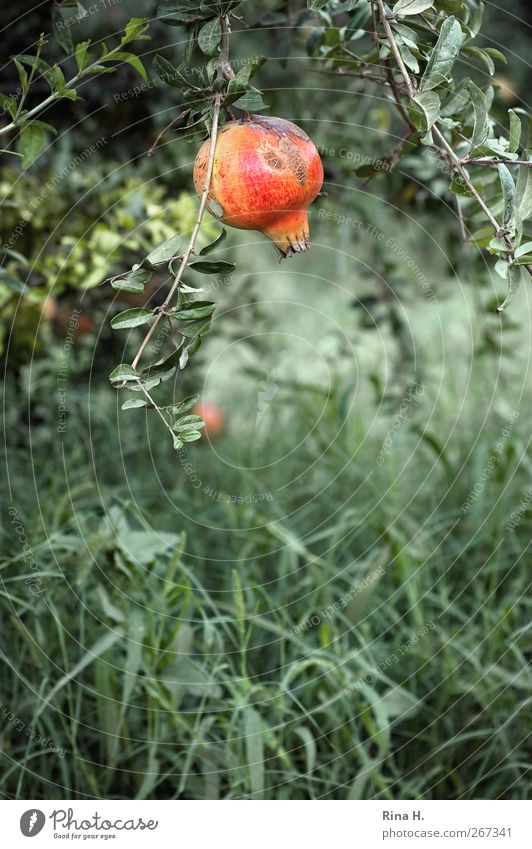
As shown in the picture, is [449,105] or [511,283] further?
[449,105]

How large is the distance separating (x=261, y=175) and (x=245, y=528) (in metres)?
0.76

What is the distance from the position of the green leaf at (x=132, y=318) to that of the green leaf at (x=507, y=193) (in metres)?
0.25

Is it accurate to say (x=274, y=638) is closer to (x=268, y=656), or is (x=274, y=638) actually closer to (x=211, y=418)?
(x=268, y=656)

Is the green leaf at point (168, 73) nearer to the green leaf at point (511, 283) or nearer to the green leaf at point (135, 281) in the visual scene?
the green leaf at point (135, 281)

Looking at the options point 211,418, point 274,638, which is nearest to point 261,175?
point 274,638

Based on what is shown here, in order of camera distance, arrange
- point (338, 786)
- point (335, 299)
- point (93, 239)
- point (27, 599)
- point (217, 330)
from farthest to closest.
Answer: point (335, 299) → point (217, 330) → point (93, 239) → point (27, 599) → point (338, 786)

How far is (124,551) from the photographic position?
38.4 inches

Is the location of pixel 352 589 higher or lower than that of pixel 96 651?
lower

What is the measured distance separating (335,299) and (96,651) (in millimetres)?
1910

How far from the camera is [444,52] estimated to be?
0.60 meters

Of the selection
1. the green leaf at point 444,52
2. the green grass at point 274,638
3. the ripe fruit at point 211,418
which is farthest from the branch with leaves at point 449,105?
the ripe fruit at point 211,418

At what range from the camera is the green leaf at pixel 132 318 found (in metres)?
0.60
